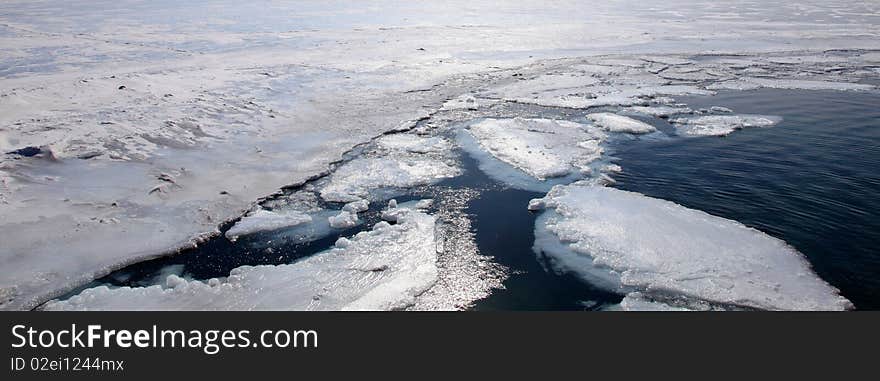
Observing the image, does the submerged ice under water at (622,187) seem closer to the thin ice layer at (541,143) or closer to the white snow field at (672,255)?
the thin ice layer at (541,143)

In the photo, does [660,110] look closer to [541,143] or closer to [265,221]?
[541,143]

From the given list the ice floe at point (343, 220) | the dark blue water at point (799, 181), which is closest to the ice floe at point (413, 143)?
the ice floe at point (343, 220)

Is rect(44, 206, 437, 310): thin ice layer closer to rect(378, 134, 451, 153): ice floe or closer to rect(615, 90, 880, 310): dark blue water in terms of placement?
rect(378, 134, 451, 153): ice floe

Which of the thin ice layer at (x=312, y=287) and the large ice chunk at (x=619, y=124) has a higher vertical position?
the large ice chunk at (x=619, y=124)

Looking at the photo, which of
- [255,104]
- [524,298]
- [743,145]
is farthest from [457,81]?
[524,298]


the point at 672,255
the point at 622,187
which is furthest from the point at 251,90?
the point at 672,255

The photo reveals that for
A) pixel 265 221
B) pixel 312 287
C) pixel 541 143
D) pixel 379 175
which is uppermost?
pixel 541 143
